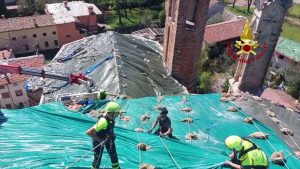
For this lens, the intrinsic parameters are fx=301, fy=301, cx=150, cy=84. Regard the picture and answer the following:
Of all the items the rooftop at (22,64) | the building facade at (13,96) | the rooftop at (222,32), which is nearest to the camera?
the rooftop at (22,64)

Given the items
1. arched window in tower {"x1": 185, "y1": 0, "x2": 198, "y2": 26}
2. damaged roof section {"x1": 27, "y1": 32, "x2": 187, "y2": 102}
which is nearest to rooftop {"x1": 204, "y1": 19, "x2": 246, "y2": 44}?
damaged roof section {"x1": 27, "y1": 32, "x2": 187, "y2": 102}

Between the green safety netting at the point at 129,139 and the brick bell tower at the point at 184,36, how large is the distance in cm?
571

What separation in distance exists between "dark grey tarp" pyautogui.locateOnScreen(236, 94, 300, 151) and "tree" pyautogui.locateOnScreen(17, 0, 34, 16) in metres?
40.6

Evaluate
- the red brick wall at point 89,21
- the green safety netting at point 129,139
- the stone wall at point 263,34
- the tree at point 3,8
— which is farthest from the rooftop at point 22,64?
the tree at point 3,8

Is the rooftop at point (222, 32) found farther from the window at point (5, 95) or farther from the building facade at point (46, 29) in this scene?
the window at point (5, 95)

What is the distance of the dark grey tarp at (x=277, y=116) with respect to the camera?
9648 mm

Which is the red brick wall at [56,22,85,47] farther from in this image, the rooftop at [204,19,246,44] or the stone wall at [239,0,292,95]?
the stone wall at [239,0,292,95]

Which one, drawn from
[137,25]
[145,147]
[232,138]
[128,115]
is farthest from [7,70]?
[137,25]

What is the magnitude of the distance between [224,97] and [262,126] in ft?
7.17

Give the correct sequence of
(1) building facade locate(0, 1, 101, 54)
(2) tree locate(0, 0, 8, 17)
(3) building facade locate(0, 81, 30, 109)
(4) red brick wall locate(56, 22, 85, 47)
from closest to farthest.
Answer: (3) building facade locate(0, 81, 30, 109)
(1) building facade locate(0, 1, 101, 54)
(4) red brick wall locate(56, 22, 85, 47)
(2) tree locate(0, 0, 8, 17)

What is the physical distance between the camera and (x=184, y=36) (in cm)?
1620

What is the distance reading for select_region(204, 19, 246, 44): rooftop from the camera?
108 ft

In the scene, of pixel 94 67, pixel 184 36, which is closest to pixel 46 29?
pixel 94 67

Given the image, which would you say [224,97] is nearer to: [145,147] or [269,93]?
[145,147]
